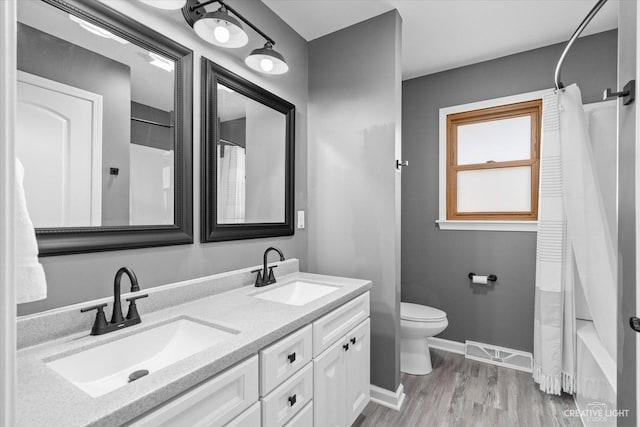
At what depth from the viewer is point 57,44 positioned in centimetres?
100

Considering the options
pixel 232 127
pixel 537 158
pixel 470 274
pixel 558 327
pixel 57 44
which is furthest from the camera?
pixel 470 274

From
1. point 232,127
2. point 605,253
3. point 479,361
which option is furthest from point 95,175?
point 479,361

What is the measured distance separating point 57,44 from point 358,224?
1714mm

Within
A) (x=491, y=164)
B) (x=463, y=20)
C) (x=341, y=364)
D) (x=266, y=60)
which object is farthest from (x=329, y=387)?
(x=463, y=20)

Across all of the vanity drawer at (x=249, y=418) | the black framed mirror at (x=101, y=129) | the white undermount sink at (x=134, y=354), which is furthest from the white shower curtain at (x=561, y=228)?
the black framed mirror at (x=101, y=129)

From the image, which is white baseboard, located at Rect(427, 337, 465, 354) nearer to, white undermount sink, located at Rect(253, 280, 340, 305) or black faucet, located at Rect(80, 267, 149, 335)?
white undermount sink, located at Rect(253, 280, 340, 305)

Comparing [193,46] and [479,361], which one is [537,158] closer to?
[479,361]

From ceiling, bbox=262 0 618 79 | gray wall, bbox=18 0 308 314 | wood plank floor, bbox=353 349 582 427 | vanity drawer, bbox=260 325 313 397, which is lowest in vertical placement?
wood plank floor, bbox=353 349 582 427

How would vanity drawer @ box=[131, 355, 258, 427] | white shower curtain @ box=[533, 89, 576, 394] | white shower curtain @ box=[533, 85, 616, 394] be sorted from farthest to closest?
1. white shower curtain @ box=[533, 89, 576, 394]
2. white shower curtain @ box=[533, 85, 616, 394]
3. vanity drawer @ box=[131, 355, 258, 427]

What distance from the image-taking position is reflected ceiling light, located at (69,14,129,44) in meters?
1.05

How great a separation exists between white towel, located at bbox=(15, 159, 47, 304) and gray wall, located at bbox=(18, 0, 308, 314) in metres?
0.35

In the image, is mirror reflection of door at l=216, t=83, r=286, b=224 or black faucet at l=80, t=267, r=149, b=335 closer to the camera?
black faucet at l=80, t=267, r=149, b=335

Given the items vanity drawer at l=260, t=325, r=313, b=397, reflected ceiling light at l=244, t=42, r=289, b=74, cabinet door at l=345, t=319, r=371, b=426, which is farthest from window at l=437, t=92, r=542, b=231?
vanity drawer at l=260, t=325, r=313, b=397

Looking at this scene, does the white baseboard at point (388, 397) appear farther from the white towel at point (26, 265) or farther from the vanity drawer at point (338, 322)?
the white towel at point (26, 265)
